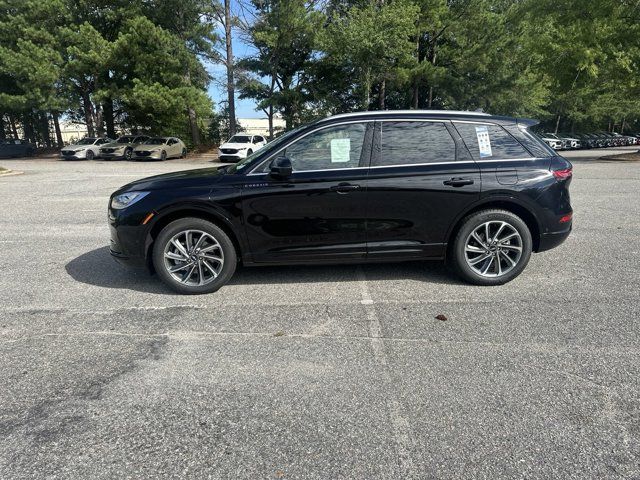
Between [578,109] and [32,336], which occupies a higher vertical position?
[578,109]

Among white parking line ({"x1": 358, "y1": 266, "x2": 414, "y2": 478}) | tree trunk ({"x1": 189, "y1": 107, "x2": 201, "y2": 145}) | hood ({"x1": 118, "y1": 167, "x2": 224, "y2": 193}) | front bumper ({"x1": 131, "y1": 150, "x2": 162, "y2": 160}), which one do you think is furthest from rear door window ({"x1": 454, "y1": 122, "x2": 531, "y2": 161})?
tree trunk ({"x1": 189, "y1": 107, "x2": 201, "y2": 145})

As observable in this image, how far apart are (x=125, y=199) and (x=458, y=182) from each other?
10.9ft

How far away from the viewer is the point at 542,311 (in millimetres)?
3799

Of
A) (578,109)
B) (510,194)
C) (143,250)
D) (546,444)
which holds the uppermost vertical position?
(578,109)

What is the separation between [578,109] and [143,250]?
196 ft

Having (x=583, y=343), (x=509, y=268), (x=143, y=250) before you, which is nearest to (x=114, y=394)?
(x=143, y=250)

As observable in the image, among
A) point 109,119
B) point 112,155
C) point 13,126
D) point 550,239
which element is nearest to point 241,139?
point 112,155

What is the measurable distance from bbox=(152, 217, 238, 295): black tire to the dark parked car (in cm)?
3484

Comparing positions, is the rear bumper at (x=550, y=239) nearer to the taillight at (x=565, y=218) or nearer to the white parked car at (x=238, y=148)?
the taillight at (x=565, y=218)

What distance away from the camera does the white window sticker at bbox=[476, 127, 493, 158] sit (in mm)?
4371

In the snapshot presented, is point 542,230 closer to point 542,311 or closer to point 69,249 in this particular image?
point 542,311

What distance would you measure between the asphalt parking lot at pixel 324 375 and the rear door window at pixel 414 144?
130 centimetres

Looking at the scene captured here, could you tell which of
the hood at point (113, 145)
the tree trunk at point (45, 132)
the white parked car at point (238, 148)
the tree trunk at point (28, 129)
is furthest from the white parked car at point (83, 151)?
the tree trunk at point (28, 129)

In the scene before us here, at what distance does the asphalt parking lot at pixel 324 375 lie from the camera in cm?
218
